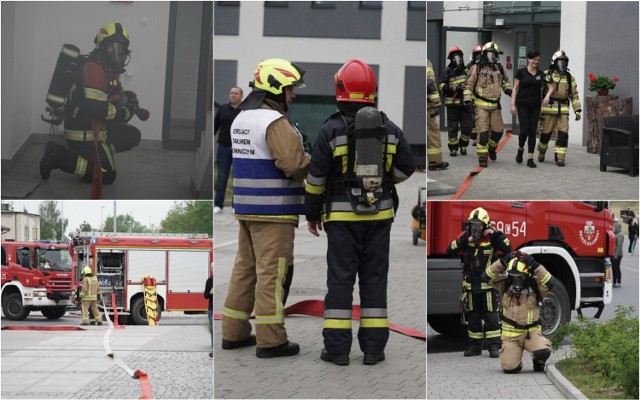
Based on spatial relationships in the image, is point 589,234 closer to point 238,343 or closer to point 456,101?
point 456,101

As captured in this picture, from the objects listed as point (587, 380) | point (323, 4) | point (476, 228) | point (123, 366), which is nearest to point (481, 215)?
point (476, 228)

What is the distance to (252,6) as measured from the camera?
678 cm

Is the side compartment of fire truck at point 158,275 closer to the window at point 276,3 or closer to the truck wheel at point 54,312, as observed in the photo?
the truck wheel at point 54,312

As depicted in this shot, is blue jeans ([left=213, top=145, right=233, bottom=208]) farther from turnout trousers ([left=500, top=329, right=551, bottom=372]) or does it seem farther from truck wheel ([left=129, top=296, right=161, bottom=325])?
turnout trousers ([left=500, top=329, right=551, bottom=372])

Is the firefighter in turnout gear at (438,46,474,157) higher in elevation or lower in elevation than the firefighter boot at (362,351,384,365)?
higher

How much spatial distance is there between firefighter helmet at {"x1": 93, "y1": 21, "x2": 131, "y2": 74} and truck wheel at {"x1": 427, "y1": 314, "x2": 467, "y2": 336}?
8.36 feet

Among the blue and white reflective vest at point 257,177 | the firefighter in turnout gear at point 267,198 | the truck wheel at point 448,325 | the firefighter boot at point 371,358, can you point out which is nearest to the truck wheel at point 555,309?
the truck wheel at point 448,325

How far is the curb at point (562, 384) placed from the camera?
6.51m

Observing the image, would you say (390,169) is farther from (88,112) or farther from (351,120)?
(88,112)

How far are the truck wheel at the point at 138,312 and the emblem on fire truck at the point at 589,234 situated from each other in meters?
2.85

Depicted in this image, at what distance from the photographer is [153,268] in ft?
21.1

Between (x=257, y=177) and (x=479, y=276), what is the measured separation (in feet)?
5.34

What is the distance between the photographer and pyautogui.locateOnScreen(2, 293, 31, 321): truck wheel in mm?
6812

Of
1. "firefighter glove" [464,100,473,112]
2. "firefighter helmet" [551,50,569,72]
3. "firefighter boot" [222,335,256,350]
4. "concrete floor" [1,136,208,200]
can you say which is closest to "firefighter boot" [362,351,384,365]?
"firefighter boot" [222,335,256,350]
